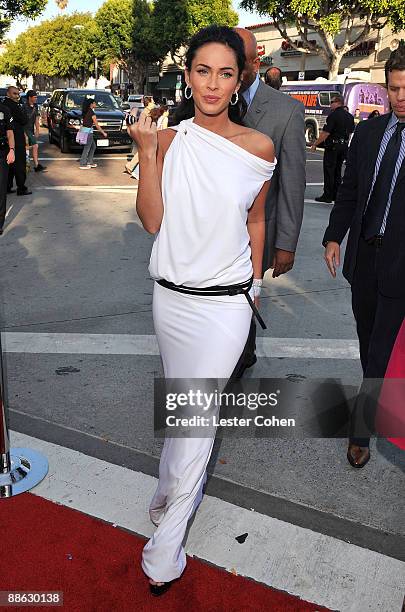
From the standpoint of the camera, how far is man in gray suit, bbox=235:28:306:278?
11.9ft

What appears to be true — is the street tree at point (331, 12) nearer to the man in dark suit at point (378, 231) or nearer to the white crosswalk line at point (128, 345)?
the white crosswalk line at point (128, 345)

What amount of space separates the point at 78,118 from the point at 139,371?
15.5 metres

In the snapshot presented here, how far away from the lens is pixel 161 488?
2.57 metres

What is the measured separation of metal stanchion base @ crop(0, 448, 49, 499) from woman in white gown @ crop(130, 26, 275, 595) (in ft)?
3.08

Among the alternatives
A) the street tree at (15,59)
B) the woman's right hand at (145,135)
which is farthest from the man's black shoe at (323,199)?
the street tree at (15,59)

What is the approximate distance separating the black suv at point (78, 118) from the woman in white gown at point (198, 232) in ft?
52.4

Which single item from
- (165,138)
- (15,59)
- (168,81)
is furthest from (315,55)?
(15,59)

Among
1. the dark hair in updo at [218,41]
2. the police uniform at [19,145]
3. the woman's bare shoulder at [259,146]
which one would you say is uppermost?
the dark hair in updo at [218,41]

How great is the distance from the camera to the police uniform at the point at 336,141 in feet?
38.5

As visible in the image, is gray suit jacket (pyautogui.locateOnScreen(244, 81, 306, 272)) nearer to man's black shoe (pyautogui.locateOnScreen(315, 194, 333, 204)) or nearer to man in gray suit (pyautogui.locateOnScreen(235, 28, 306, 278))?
man in gray suit (pyautogui.locateOnScreen(235, 28, 306, 278))

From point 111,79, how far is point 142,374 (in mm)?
89691

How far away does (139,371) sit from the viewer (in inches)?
175

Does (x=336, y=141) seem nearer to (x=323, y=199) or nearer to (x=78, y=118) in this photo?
(x=323, y=199)

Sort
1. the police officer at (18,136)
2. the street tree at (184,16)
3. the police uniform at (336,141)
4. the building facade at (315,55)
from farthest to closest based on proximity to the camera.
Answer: the street tree at (184,16) → the building facade at (315,55) → the police uniform at (336,141) → the police officer at (18,136)
